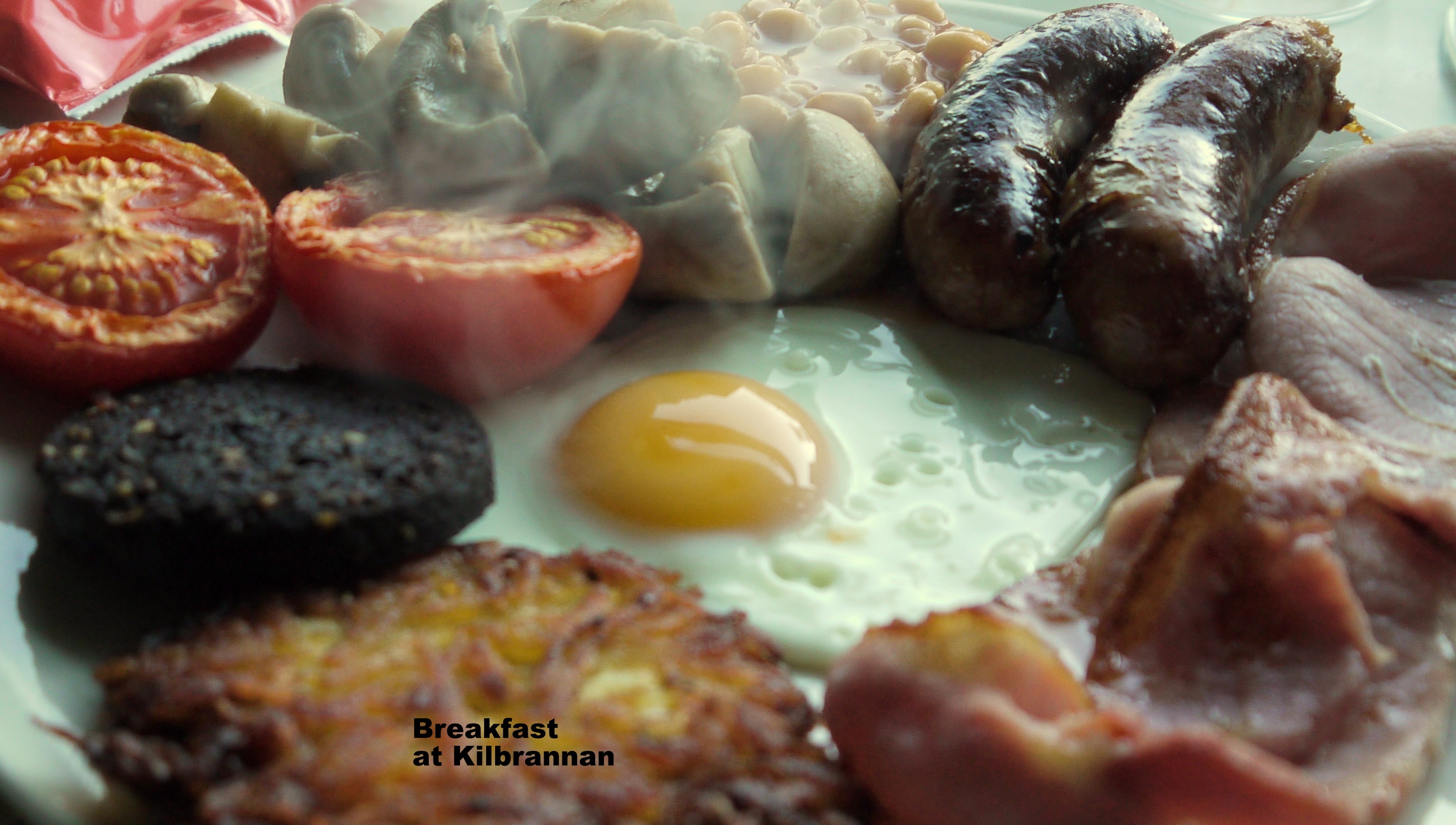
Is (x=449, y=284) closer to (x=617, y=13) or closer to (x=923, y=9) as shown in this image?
(x=617, y=13)

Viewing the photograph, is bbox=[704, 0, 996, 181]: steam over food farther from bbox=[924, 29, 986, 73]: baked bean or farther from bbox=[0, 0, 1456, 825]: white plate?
A: bbox=[0, 0, 1456, 825]: white plate

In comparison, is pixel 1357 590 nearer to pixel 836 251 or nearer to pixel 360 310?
pixel 836 251

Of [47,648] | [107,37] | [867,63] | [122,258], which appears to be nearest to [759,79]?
[867,63]

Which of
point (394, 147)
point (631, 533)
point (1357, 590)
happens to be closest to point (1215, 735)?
point (1357, 590)

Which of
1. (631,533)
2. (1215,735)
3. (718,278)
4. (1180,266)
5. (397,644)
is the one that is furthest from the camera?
(718,278)

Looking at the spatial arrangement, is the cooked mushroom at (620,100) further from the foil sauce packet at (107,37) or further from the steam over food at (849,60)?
the foil sauce packet at (107,37)

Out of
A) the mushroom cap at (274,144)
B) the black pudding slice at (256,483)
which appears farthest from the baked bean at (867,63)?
the black pudding slice at (256,483)
